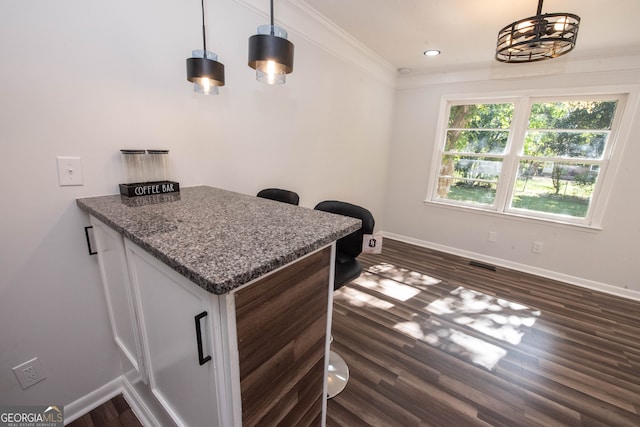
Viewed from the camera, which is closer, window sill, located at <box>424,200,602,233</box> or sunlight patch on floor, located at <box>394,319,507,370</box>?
sunlight patch on floor, located at <box>394,319,507,370</box>

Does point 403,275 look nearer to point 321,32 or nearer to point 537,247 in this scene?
point 537,247

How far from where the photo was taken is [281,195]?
6.50 feet

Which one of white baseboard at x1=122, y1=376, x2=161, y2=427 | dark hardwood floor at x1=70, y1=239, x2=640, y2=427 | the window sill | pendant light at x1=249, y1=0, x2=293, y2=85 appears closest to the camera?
pendant light at x1=249, y1=0, x2=293, y2=85

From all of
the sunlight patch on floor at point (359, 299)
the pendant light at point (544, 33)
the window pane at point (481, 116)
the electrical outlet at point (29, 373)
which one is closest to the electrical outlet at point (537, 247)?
the window pane at point (481, 116)

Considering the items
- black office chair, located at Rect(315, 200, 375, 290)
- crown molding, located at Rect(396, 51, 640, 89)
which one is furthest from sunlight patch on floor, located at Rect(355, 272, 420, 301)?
crown molding, located at Rect(396, 51, 640, 89)

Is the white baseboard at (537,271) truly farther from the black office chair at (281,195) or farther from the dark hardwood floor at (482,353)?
the black office chair at (281,195)

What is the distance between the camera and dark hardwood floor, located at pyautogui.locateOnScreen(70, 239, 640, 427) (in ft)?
4.69

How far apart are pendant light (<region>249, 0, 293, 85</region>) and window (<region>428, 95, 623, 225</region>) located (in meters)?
3.10

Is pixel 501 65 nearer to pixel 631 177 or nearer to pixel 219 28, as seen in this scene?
pixel 631 177

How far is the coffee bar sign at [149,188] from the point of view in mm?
1291

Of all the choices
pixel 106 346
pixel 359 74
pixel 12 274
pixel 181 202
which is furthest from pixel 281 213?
pixel 359 74

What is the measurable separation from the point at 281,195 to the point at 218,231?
44.7 inches

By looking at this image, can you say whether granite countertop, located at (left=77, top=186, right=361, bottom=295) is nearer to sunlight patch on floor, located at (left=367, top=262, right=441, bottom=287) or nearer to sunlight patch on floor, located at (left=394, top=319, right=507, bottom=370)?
sunlight patch on floor, located at (left=394, top=319, right=507, bottom=370)

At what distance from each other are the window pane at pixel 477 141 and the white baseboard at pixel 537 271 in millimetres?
1368
